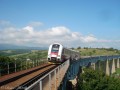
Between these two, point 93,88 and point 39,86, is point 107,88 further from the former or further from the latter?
point 39,86

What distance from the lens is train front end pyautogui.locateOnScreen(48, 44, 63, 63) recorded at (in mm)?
35859

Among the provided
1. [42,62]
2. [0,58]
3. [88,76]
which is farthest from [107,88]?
[0,58]

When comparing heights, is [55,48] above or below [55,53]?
above

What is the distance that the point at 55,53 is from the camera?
36.1 meters

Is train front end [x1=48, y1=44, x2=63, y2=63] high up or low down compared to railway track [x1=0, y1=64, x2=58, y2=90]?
up

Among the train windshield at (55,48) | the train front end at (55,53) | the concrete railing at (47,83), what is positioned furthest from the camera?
the train windshield at (55,48)

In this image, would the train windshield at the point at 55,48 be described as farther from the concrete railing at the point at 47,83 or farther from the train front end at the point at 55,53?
the concrete railing at the point at 47,83

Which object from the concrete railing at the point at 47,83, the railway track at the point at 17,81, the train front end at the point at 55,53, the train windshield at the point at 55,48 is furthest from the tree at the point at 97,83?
the concrete railing at the point at 47,83

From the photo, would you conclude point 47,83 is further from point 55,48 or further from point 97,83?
point 97,83

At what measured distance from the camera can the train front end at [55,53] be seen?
35.9m

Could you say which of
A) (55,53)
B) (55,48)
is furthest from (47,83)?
(55,48)

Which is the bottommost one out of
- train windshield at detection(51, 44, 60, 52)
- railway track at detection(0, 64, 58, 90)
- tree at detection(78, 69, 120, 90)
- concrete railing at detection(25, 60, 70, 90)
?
tree at detection(78, 69, 120, 90)

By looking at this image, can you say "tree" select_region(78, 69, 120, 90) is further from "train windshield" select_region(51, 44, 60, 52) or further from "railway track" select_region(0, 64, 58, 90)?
"railway track" select_region(0, 64, 58, 90)

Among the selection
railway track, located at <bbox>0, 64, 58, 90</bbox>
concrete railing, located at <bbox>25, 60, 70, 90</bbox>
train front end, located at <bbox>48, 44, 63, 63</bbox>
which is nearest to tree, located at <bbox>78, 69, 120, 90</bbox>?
train front end, located at <bbox>48, 44, 63, 63</bbox>
